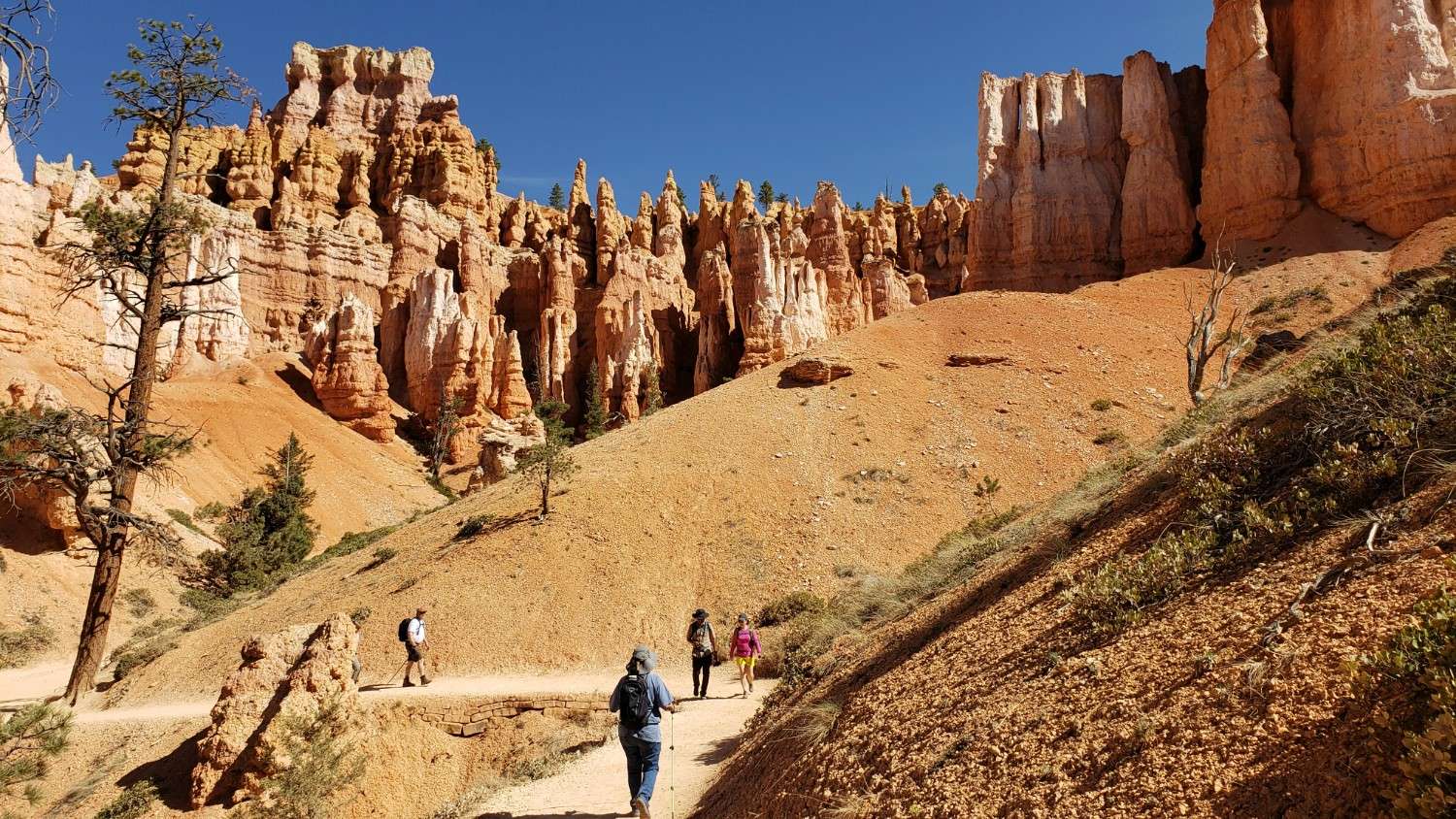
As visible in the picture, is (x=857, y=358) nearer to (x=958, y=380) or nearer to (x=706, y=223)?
(x=958, y=380)

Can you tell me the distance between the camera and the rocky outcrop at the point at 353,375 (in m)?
51.8

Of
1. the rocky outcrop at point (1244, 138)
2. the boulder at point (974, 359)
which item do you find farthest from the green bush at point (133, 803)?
the rocky outcrop at point (1244, 138)

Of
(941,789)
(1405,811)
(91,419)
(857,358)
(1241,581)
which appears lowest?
(941,789)

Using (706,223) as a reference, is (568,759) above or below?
below

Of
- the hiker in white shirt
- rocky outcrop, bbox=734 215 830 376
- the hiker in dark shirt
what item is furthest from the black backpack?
rocky outcrop, bbox=734 215 830 376

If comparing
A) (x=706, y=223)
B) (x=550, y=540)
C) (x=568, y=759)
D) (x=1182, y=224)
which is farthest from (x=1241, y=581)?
(x=706, y=223)

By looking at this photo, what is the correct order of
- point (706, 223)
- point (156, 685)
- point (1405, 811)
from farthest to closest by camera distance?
point (706, 223) → point (156, 685) → point (1405, 811)

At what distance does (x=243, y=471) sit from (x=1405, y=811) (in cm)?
4832

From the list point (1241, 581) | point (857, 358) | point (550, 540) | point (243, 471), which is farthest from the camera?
point (243, 471)

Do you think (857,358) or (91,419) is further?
(857,358)

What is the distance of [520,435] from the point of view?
43781mm

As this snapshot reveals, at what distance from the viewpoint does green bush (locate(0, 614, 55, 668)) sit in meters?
22.1

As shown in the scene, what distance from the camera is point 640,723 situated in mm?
7445

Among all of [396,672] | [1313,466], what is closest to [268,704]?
[396,672]
